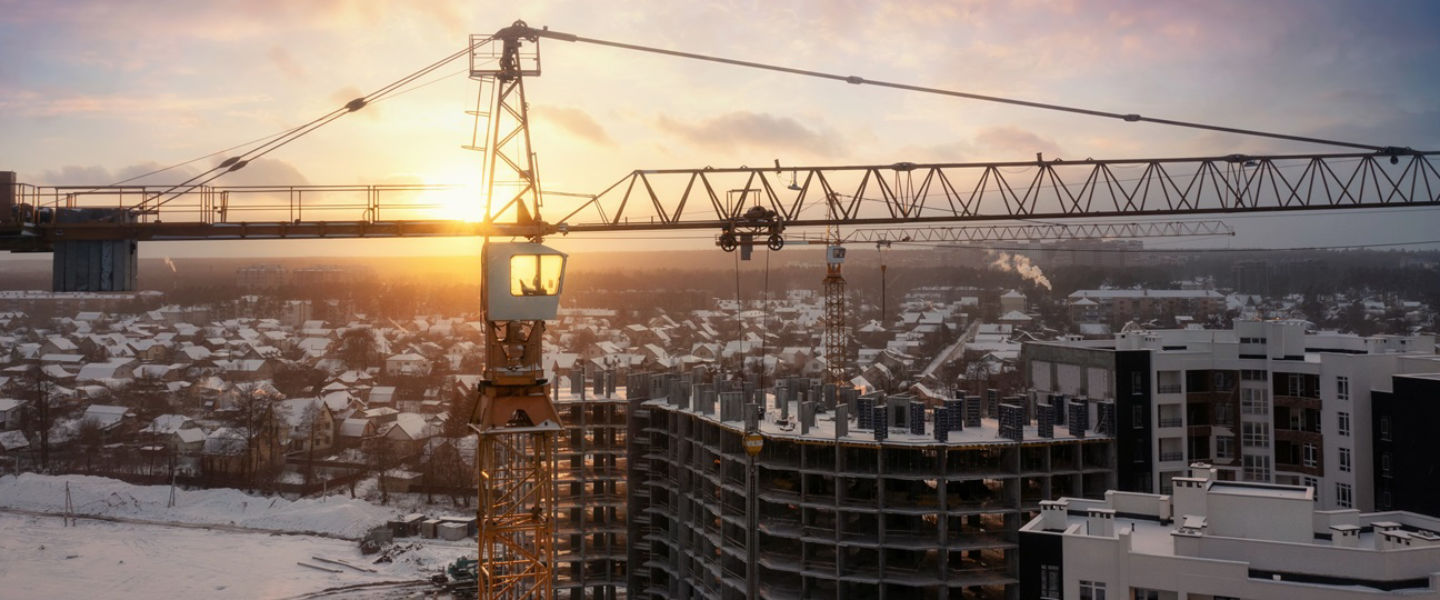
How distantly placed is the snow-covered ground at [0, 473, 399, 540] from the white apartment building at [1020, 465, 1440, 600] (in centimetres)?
3076

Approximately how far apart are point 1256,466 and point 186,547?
36.7m

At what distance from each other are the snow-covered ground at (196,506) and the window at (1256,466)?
31.3 metres

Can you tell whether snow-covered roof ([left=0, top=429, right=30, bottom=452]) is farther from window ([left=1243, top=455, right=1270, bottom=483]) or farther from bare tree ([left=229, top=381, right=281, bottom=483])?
window ([left=1243, top=455, right=1270, bottom=483])

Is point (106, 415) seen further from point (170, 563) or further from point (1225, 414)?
point (1225, 414)

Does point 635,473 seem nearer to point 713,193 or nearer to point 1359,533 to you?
point 713,193

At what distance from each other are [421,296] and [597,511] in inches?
4395

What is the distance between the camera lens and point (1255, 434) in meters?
23.3

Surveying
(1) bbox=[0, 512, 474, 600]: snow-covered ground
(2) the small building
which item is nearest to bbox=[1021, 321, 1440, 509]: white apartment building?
(1) bbox=[0, 512, 474, 600]: snow-covered ground

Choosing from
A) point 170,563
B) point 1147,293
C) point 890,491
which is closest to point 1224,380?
point 890,491

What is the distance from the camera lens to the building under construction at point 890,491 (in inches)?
763

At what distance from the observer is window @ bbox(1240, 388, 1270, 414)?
76.4 feet

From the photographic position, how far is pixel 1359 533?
45.0 ft

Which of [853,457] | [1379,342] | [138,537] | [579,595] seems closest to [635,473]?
[579,595]

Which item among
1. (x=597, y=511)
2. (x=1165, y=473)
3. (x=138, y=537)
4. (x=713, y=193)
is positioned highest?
(x=713, y=193)
